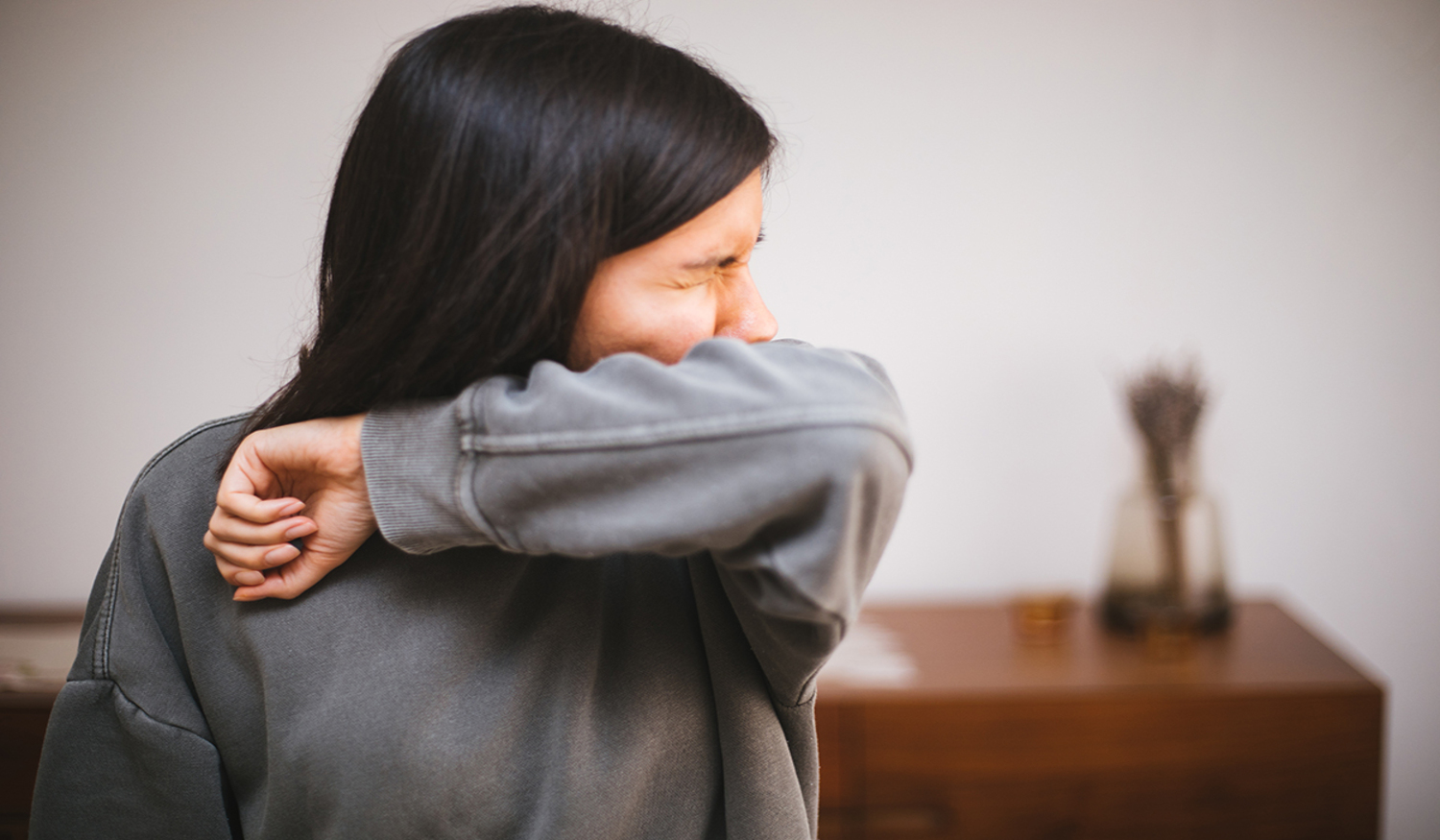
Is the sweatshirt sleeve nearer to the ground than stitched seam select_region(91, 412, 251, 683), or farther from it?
farther from it

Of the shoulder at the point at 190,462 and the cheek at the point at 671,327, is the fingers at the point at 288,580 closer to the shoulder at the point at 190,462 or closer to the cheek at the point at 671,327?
the shoulder at the point at 190,462

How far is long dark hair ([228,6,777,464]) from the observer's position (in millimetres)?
563

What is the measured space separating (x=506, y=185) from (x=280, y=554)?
0.99ft

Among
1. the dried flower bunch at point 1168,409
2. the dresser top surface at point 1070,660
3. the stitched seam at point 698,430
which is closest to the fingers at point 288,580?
the stitched seam at point 698,430

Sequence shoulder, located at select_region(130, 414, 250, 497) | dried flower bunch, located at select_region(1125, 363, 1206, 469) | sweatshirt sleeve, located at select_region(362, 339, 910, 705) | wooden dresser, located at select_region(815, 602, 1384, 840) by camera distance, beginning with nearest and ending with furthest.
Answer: sweatshirt sleeve, located at select_region(362, 339, 910, 705) → shoulder, located at select_region(130, 414, 250, 497) → wooden dresser, located at select_region(815, 602, 1384, 840) → dried flower bunch, located at select_region(1125, 363, 1206, 469)

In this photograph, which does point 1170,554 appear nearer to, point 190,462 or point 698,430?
point 698,430

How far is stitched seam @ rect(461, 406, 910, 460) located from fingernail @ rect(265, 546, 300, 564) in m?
0.22

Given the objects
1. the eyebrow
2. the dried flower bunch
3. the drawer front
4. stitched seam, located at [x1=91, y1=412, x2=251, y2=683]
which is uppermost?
the eyebrow

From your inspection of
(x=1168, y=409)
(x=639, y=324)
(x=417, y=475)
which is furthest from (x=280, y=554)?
(x=1168, y=409)

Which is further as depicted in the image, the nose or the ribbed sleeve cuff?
the nose

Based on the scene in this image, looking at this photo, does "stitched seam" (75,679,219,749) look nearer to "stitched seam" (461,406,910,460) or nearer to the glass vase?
"stitched seam" (461,406,910,460)

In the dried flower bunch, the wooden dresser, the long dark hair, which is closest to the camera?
the long dark hair

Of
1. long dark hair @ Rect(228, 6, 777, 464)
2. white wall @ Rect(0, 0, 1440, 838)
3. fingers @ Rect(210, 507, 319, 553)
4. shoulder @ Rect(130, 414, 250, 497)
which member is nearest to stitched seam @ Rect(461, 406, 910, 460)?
long dark hair @ Rect(228, 6, 777, 464)

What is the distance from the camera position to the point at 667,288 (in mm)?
611
